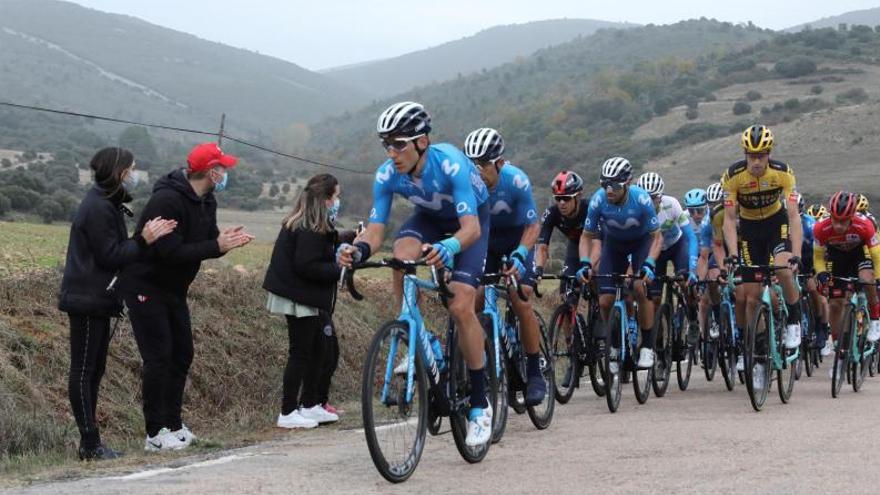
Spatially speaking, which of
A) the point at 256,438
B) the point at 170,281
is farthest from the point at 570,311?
the point at 170,281

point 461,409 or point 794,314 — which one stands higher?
point 794,314

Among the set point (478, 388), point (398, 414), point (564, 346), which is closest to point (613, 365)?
point (564, 346)

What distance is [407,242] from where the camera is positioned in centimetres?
806

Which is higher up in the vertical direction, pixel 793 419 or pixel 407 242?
pixel 407 242

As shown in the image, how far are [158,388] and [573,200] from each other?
5164 mm

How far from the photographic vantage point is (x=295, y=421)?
10172 mm

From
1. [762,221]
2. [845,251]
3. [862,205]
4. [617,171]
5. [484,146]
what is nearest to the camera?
[484,146]

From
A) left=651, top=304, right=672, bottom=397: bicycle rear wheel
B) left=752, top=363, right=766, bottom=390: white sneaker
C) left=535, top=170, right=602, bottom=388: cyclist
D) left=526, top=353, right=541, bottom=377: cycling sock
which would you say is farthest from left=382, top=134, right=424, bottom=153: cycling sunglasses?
left=651, top=304, right=672, bottom=397: bicycle rear wheel

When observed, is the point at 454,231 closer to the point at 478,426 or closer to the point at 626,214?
the point at 478,426

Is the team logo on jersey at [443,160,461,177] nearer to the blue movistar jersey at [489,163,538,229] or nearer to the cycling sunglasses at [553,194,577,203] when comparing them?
the blue movistar jersey at [489,163,538,229]

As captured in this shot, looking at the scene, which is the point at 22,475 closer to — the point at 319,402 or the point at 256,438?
the point at 256,438

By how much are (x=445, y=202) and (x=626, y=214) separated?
458cm

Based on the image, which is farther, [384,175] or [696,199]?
[696,199]

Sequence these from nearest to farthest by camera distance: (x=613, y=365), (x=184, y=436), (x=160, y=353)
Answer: (x=160, y=353), (x=184, y=436), (x=613, y=365)
